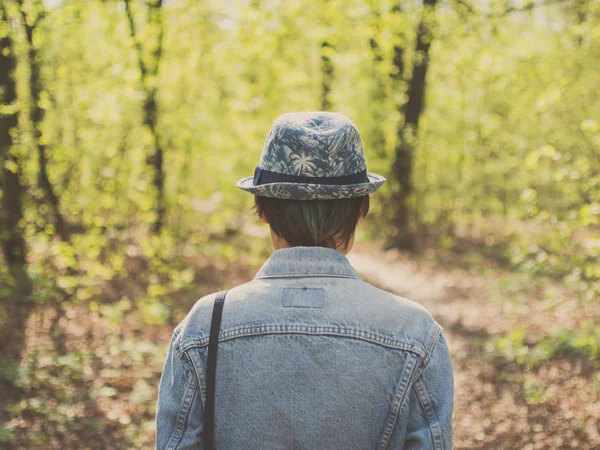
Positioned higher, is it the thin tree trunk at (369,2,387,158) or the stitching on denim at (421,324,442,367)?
the thin tree trunk at (369,2,387,158)

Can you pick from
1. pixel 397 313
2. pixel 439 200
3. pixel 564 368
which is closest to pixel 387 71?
pixel 439 200

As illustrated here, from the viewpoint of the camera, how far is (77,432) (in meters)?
5.11

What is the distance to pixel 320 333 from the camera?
1.57m

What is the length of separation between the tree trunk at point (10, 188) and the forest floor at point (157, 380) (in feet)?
2.84

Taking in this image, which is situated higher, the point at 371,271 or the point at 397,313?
the point at 397,313

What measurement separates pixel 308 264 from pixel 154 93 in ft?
23.0

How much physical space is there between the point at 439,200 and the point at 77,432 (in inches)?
517

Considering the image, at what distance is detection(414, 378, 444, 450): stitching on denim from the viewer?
1.60m

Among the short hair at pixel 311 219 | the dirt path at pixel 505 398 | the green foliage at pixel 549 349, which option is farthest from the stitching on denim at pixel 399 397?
the green foliage at pixel 549 349

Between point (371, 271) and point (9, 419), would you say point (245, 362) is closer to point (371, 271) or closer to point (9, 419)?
point (9, 419)

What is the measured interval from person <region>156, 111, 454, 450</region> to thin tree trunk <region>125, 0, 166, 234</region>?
6232 millimetres

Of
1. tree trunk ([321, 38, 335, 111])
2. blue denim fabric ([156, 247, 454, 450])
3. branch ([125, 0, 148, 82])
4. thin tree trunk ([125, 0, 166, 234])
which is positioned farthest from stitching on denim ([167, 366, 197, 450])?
tree trunk ([321, 38, 335, 111])

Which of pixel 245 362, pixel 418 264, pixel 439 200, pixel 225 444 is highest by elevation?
pixel 245 362

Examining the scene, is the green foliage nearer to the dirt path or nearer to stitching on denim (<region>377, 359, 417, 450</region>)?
the dirt path
